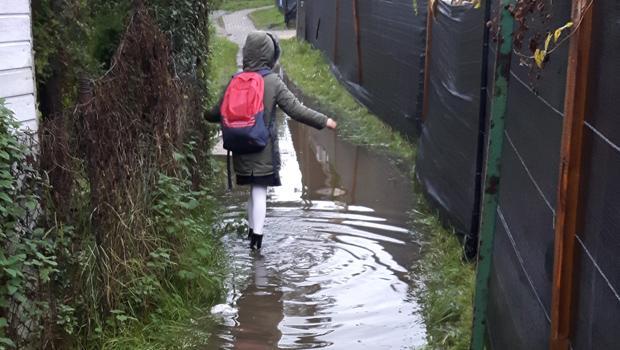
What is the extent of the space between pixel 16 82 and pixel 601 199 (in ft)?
9.34

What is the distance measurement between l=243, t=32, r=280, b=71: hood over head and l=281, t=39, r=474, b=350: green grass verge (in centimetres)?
174

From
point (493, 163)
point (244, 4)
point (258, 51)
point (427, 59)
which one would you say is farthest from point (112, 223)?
point (244, 4)

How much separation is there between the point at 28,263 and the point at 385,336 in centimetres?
204

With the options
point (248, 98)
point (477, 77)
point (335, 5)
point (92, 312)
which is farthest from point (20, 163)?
point (335, 5)

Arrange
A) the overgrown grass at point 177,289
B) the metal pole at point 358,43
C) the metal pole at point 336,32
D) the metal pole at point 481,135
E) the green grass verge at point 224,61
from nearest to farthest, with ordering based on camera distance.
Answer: the overgrown grass at point 177,289
the metal pole at point 481,135
the metal pole at point 358,43
the metal pole at point 336,32
the green grass verge at point 224,61

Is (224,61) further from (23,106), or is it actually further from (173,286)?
(23,106)

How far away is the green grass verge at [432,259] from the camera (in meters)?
4.95

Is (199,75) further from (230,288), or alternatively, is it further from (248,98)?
(230,288)

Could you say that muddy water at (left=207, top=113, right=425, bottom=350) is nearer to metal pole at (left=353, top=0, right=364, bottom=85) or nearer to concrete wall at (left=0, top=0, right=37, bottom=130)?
concrete wall at (left=0, top=0, right=37, bottom=130)

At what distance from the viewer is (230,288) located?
5738 millimetres

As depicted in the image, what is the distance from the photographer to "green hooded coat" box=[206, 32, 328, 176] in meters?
6.41

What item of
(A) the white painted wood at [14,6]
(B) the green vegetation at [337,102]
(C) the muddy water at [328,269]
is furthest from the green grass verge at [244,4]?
(A) the white painted wood at [14,6]

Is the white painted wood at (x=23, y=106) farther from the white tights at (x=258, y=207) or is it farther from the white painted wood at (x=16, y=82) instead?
the white tights at (x=258, y=207)

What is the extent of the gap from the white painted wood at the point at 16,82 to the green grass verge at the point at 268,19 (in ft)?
85.0
